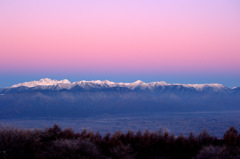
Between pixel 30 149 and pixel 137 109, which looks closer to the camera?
pixel 30 149

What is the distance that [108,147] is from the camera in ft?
40.7

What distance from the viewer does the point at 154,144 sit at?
13.0 m

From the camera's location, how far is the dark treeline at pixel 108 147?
10.7 meters

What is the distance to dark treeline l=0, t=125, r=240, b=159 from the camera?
10727mm

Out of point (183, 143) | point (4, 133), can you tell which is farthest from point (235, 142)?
point (4, 133)

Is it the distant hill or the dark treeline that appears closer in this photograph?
the dark treeline

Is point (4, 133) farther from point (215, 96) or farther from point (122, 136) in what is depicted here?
point (215, 96)

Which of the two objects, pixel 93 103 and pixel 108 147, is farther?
pixel 93 103

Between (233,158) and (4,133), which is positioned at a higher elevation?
(4,133)

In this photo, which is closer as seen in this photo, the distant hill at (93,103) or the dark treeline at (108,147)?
the dark treeline at (108,147)

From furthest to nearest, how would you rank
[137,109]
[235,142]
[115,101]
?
[115,101] < [137,109] < [235,142]

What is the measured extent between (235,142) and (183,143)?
106 inches

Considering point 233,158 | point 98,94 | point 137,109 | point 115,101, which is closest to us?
point 233,158

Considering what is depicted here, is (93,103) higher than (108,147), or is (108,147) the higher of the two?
(93,103)
